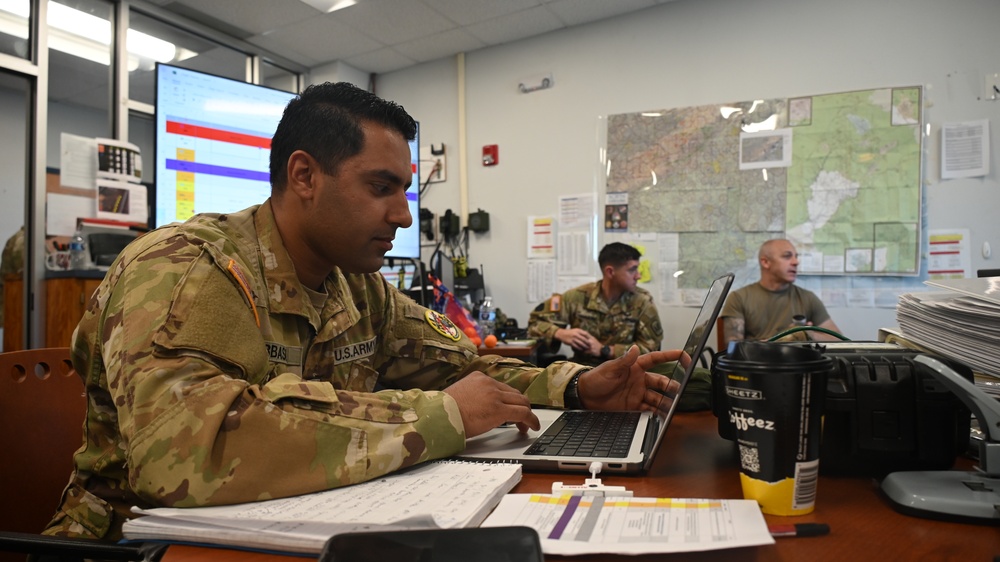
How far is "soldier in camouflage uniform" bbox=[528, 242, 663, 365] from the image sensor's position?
3.51m

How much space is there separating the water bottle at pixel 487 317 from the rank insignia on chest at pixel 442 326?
2.12 metres

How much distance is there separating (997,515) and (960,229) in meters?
3.44

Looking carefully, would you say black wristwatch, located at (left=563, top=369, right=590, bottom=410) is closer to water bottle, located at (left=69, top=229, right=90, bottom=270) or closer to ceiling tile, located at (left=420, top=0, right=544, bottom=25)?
water bottle, located at (left=69, top=229, right=90, bottom=270)

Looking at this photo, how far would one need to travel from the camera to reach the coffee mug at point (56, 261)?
312 cm

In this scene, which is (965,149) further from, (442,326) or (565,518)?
(565,518)

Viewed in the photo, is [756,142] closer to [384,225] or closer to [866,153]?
[866,153]

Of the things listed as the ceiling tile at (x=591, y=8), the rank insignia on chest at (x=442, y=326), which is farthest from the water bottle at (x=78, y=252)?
the ceiling tile at (x=591, y=8)

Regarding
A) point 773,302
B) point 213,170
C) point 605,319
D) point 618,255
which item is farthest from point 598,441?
point 773,302

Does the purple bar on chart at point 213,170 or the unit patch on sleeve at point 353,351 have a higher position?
the purple bar on chart at point 213,170

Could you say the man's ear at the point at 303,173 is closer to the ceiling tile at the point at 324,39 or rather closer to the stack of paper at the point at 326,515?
the stack of paper at the point at 326,515

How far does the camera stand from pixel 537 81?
4.33m

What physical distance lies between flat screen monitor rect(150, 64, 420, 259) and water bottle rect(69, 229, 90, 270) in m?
1.16

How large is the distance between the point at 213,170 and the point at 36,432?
169cm

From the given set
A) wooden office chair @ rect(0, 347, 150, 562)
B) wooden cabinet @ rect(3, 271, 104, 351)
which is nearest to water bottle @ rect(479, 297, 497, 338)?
wooden cabinet @ rect(3, 271, 104, 351)
